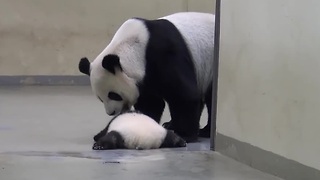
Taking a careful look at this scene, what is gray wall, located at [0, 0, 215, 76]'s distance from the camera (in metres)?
10.4

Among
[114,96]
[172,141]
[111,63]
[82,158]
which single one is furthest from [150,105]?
[82,158]

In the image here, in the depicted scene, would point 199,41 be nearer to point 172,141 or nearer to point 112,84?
point 112,84

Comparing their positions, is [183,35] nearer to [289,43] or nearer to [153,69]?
[153,69]

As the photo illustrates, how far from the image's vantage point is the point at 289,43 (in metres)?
3.31

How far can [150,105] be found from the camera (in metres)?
5.12

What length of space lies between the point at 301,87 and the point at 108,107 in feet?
6.99

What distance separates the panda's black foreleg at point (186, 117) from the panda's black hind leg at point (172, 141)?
0.32 m

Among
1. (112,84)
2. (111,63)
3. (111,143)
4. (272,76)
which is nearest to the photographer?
(272,76)

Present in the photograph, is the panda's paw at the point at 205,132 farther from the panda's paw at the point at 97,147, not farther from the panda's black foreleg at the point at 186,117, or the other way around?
the panda's paw at the point at 97,147

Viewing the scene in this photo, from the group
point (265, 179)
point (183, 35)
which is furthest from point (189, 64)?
point (265, 179)

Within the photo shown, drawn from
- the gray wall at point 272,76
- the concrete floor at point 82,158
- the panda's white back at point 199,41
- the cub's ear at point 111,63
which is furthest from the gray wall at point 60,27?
the gray wall at point 272,76

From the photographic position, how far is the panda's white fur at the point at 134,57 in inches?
190

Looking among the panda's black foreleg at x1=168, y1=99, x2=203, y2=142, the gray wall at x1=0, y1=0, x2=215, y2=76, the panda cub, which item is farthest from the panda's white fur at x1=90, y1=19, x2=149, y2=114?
the gray wall at x1=0, y1=0, x2=215, y2=76

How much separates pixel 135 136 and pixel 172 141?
0.25m
